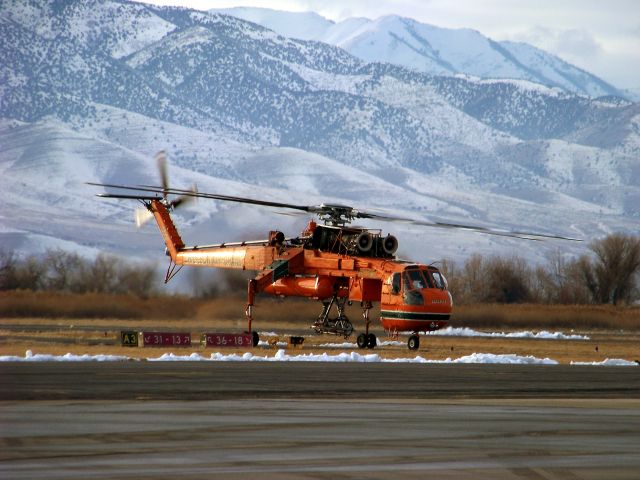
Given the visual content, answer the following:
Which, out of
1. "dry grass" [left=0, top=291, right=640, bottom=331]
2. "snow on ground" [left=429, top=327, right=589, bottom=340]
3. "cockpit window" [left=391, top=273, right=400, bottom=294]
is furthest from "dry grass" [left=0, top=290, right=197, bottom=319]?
"cockpit window" [left=391, top=273, right=400, bottom=294]

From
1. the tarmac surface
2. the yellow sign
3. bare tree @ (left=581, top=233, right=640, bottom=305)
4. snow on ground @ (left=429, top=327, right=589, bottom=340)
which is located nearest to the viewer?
the tarmac surface

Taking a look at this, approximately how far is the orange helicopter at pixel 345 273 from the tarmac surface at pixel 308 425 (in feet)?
52.4

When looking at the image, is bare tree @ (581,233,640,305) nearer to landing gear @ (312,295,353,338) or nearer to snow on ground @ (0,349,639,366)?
landing gear @ (312,295,353,338)

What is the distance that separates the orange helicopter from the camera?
4841cm

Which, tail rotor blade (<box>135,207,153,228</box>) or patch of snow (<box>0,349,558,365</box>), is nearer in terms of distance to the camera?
patch of snow (<box>0,349,558,365</box>)

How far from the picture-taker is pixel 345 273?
50.5m

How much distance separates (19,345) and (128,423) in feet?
95.5

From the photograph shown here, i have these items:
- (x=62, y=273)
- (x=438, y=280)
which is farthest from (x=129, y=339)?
(x=62, y=273)

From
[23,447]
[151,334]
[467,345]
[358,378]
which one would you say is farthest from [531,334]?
[23,447]

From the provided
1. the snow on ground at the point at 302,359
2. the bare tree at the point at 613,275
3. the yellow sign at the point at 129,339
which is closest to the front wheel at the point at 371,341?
the snow on ground at the point at 302,359

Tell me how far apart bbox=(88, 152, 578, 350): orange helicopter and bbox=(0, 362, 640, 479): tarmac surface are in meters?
16.0

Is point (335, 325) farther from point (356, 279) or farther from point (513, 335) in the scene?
point (513, 335)

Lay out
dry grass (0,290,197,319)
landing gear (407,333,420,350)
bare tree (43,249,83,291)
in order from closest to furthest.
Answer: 1. landing gear (407,333,420,350)
2. dry grass (0,290,197,319)
3. bare tree (43,249,83,291)

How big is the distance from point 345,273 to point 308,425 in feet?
98.8
